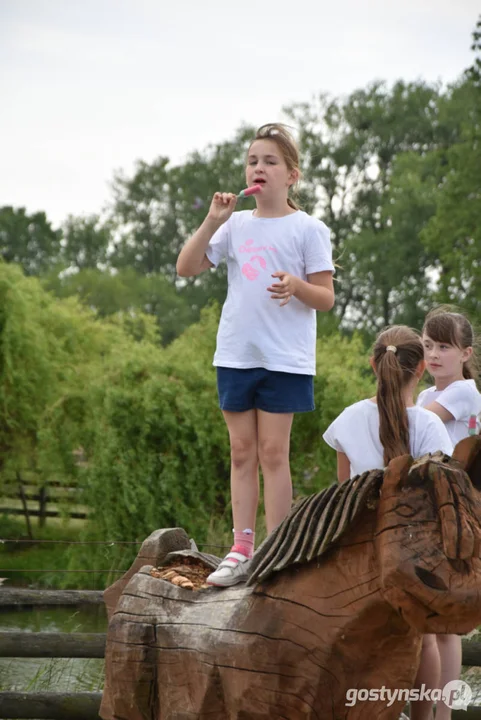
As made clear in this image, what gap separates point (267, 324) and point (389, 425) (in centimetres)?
64

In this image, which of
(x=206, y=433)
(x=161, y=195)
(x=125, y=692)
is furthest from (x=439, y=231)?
(x=125, y=692)

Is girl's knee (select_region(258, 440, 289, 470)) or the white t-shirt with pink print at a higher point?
the white t-shirt with pink print

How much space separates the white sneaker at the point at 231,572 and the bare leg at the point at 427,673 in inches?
25.6

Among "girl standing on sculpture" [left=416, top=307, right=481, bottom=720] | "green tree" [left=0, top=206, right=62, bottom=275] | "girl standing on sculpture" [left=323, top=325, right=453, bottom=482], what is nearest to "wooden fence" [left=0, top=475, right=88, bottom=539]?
"girl standing on sculpture" [left=416, top=307, right=481, bottom=720]

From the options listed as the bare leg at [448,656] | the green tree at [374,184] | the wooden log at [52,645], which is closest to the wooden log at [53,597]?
the wooden log at [52,645]

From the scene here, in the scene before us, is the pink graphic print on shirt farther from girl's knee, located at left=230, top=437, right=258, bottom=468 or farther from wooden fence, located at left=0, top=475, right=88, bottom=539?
wooden fence, located at left=0, top=475, right=88, bottom=539

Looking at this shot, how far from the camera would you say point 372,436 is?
11.3 feet

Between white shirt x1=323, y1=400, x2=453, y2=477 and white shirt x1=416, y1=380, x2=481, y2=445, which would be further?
white shirt x1=416, y1=380, x2=481, y2=445

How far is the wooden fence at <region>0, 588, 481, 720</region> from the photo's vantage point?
488cm

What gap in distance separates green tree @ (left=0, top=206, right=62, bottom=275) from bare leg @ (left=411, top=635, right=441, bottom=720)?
40077mm

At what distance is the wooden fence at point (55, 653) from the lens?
16.0ft

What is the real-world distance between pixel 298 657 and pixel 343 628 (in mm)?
160

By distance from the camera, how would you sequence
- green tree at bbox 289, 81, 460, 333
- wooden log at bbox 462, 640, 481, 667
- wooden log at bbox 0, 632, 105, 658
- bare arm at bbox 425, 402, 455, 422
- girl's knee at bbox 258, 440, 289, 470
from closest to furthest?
girl's knee at bbox 258, 440, 289, 470
bare arm at bbox 425, 402, 455, 422
wooden log at bbox 462, 640, 481, 667
wooden log at bbox 0, 632, 105, 658
green tree at bbox 289, 81, 460, 333

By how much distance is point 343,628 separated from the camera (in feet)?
9.29
